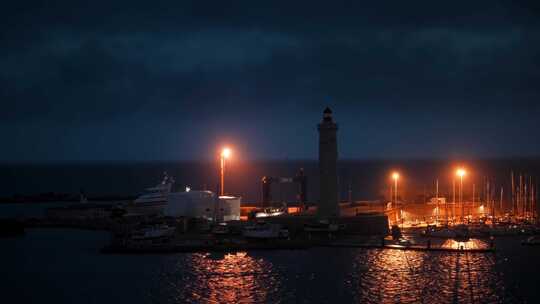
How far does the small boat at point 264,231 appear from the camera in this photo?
141 ft

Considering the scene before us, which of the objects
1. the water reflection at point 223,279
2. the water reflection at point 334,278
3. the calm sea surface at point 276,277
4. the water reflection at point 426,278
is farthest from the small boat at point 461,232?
the water reflection at point 223,279

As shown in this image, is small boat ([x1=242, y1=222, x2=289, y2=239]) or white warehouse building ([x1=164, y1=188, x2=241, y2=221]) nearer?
small boat ([x1=242, y1=222, x2=289, y2=239])

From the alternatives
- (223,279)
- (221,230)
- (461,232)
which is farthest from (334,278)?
(461,232)

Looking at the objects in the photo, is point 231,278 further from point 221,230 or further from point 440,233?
point 440,233

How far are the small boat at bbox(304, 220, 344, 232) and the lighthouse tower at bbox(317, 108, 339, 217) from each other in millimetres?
1106

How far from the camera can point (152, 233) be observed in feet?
145

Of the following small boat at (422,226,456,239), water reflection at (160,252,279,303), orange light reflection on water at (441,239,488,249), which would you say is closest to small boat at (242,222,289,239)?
water reflection at (160,252,279,303)

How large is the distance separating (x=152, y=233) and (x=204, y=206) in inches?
319

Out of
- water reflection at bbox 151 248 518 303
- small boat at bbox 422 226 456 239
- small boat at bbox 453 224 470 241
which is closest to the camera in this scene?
water reflection at bbox 151 248 518 303

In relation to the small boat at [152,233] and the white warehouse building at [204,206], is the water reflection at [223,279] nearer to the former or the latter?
the small boat at [152,233]

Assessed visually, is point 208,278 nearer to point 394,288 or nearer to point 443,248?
point 394,288

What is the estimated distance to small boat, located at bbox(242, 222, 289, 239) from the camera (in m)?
42.9

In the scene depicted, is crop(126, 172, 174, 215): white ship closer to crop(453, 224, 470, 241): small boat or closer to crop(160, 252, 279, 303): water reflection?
crop(160, 252, 279, 303): water reflection

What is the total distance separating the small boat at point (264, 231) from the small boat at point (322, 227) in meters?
1.72
